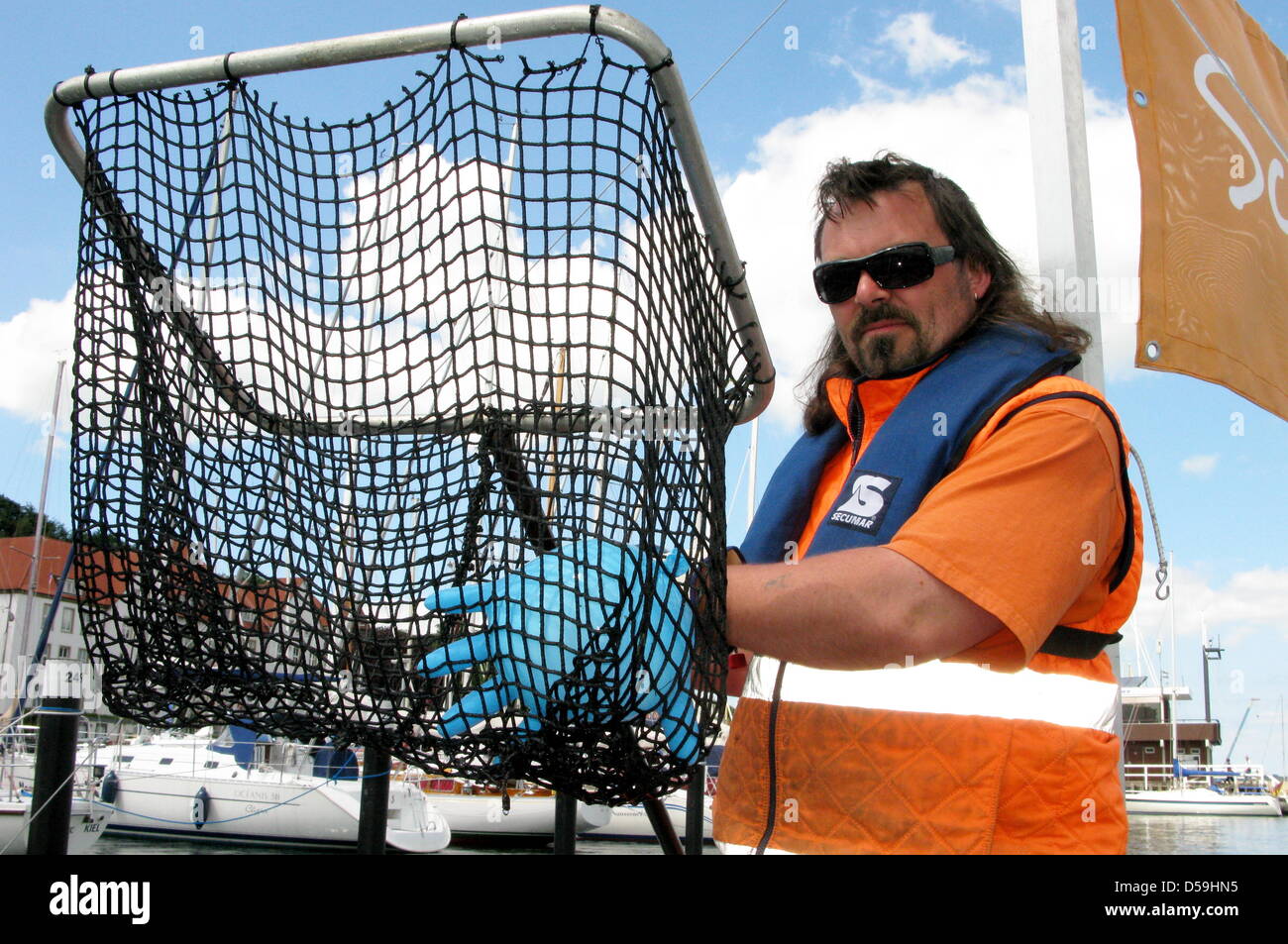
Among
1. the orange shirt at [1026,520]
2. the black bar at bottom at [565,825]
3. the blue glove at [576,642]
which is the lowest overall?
the black bar at bottom at [565,825]

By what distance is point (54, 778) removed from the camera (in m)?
2.27

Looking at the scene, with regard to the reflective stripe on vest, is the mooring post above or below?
below

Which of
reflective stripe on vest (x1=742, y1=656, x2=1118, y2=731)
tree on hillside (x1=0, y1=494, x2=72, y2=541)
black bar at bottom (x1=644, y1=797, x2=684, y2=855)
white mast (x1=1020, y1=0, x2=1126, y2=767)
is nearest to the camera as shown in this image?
reflective stripe on vest (x1=742, y1=656, x2=1118, y2=731)

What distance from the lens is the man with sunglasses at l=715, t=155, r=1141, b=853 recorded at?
3.55ft

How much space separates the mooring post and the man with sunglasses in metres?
1.61

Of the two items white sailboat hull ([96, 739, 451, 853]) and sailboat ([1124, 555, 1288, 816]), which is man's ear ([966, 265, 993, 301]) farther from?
sailboat ([1124, 555, 1288, 816])

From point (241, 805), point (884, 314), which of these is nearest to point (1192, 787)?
point (241, 805)

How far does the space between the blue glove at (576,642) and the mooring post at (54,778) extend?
1.59 m

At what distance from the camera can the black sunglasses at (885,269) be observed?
4.75 ft

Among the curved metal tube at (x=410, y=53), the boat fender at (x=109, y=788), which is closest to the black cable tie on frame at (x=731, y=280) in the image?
the curved metal tube at (x=410, y=53)

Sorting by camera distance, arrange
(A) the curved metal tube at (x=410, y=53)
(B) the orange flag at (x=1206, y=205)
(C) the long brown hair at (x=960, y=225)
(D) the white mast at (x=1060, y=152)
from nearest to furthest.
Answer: (A) the curved metal tube at (x=410, y=53) → (C) the long brown hair at (x=960, y=225) → (D) the white mast at (x=1060, y=152) → (B) the orange flag at (x=1206, y=205)

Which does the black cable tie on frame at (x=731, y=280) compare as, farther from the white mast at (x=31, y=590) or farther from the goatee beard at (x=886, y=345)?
the white mast at (x=31, y=590)

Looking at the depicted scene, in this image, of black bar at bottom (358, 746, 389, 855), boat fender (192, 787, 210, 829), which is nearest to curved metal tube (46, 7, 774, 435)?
black bar at bottom (358, 746, 389, 855)
